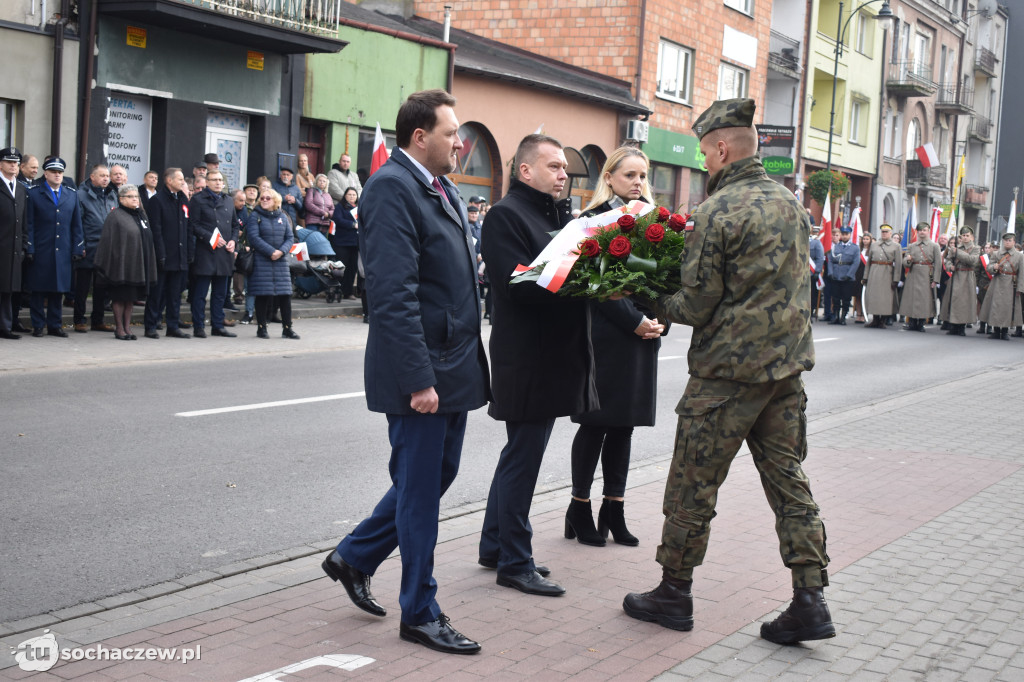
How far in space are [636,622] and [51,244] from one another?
1115 centimetres

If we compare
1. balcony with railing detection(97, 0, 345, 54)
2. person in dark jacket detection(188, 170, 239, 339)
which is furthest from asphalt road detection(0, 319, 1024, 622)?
balcony with railing detection(97, 0, 345, 54)

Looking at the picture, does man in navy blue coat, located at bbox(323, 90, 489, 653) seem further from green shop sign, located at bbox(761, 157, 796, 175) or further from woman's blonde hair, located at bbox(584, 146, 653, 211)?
green shop sign, located at bbox(761, 157, 796, 175)

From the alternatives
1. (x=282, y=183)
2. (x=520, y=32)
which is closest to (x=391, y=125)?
(x=282, y=183)

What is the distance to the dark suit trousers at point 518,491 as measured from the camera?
208 inches

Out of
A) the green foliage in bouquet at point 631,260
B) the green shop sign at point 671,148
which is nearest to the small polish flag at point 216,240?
the green foliage in bouquet at point 631,260

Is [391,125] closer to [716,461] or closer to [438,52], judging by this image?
[438,52]

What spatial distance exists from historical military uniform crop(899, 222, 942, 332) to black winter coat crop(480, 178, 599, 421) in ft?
69.6

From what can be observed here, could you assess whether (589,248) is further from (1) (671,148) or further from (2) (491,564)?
(1) (671,148)

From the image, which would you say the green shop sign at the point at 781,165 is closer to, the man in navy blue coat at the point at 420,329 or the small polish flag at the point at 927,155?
the small polish flag at the point at 927,155

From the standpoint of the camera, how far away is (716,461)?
4707 millimetres

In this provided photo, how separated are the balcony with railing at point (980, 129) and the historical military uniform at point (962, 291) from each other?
37828mm

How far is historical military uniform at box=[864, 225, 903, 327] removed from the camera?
82.7ft

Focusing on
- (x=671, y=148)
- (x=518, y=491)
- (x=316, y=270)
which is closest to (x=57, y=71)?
(x=316, y=270)

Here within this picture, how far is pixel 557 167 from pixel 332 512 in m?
2.52
